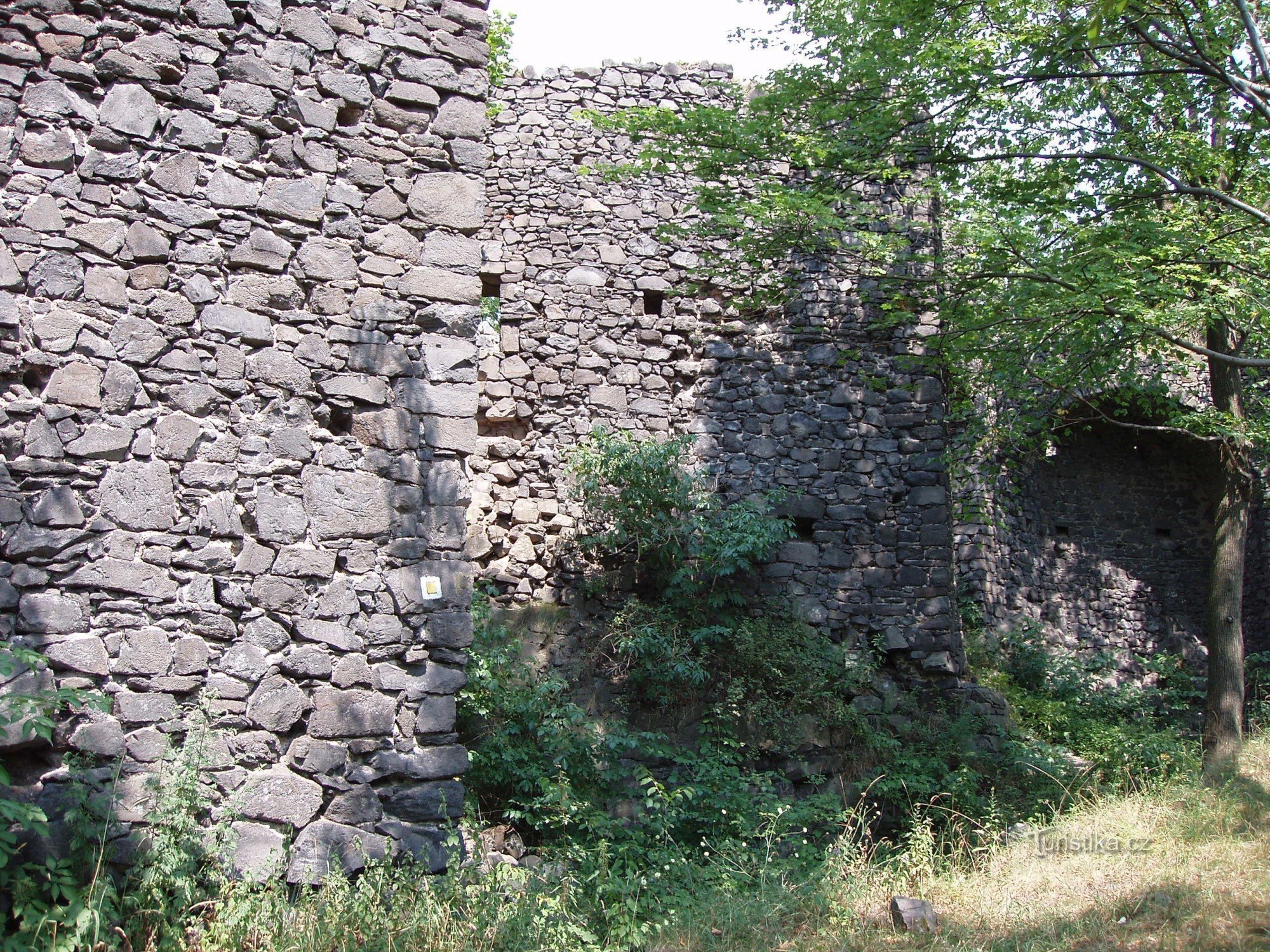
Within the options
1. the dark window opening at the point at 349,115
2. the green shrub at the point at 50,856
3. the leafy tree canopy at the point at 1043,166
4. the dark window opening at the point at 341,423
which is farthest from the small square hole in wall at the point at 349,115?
the leafy tree canopy at the point at 1043,166

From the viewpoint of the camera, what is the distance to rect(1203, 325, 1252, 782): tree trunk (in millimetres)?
7020

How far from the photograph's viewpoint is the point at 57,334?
359cm

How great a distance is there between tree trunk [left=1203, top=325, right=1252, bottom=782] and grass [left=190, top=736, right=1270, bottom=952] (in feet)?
6.73

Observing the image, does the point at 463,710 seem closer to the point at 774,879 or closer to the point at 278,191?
the point at 774,879

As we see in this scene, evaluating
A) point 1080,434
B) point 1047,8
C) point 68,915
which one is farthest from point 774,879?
point 1080,434

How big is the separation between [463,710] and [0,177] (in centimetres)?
373

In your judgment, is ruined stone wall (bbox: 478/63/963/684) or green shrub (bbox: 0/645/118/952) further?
ruined stone wall (bbox: 478/63/963/684)

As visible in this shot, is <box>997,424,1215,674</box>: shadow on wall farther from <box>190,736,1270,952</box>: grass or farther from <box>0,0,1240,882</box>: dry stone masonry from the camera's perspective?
<box>0,0,1240,882</box>: dry stone masonry

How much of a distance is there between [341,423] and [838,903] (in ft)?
10.7

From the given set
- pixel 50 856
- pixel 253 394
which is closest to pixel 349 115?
pixel 253 394

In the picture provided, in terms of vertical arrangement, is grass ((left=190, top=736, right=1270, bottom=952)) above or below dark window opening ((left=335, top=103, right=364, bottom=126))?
below

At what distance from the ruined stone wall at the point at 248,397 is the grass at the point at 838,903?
1.04 ft

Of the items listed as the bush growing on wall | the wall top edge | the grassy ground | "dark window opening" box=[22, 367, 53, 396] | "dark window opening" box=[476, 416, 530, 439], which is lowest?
the grassy ground

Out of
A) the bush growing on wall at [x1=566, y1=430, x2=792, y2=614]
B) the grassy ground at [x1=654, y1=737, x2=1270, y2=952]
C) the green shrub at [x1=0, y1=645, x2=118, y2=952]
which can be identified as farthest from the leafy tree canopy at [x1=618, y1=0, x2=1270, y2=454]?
the green shrub at [x1=0, y1=645, x2=118, y2=952]
